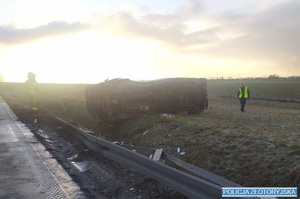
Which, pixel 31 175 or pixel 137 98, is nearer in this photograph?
pixel 31 175

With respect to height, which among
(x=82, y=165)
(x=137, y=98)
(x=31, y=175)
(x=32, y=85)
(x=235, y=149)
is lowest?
(x=82, y=165)

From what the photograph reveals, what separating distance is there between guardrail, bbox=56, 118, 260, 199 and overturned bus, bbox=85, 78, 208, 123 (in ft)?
22.9

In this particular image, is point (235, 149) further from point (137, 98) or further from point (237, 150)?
point (137, 98)

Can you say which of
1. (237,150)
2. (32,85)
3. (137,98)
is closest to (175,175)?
(237,150)

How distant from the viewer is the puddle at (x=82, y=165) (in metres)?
8.63

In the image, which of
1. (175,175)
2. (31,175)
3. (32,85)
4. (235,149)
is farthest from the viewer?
(32,85)

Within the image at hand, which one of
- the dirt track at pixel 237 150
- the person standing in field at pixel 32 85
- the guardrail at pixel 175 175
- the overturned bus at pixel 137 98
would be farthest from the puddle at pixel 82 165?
the person standing in field at pixel 32 85

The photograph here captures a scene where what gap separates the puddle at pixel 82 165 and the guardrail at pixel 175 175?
438 mm

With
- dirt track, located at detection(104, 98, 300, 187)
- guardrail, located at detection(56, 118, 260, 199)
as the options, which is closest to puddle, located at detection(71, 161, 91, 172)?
guardrail, located at detection(56, 118, 260, 199)

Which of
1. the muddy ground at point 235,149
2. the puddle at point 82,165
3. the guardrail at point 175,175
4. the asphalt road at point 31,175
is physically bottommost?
the puddle at point 82,165

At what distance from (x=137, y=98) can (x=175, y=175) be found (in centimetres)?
1117

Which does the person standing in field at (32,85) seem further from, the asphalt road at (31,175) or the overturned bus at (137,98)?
the asphalt road at (31,175)

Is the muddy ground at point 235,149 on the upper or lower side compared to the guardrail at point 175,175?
lower

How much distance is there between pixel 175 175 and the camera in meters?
5.50
